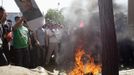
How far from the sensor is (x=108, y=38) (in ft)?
26.7

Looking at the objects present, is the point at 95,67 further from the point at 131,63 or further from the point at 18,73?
the point at 131,63

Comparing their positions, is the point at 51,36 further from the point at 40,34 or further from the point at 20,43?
the point at 20,43

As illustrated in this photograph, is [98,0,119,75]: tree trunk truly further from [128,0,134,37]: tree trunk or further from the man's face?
[128,0,134,37]: tree trunk

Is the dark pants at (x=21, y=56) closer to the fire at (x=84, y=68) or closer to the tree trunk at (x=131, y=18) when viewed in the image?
the fire at (x=84, y=68)

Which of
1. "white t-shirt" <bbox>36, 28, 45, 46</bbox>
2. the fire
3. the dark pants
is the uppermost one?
"white t-shirt" <bbox>36, 28, 45, 46</bbox>

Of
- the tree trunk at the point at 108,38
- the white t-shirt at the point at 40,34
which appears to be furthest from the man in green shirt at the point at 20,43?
the tree trunk at the point at 108,38

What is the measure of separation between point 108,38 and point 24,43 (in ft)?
12.7

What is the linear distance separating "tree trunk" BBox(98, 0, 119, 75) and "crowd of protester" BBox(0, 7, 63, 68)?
128 inches

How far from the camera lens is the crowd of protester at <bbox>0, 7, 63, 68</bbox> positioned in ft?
36.1

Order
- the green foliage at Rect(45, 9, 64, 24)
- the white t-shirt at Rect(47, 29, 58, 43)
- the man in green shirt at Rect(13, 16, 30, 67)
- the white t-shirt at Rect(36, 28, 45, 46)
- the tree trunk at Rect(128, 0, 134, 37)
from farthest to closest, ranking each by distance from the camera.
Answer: the tree trunk at Rect(128, 0, 134, 37) → the green foliage at Rect(45, 9, 64, 24) → the white t-shirt at Rect(47, 29, 58, 43) → the white t-shirt at Rect(36, 28, 45, 46) → the man in green shirt at Rect(13, 16, 30, 67)

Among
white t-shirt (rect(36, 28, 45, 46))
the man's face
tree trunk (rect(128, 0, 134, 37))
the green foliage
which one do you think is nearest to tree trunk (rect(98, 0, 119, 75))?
the man's face

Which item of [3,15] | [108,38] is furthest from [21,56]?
[108,38]

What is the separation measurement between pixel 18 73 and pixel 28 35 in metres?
2.66

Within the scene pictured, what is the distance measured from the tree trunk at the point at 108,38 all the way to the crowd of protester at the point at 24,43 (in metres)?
3.26
